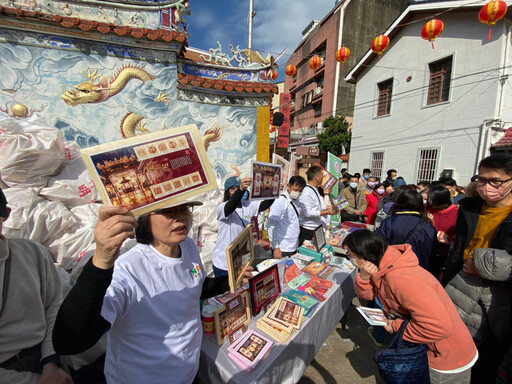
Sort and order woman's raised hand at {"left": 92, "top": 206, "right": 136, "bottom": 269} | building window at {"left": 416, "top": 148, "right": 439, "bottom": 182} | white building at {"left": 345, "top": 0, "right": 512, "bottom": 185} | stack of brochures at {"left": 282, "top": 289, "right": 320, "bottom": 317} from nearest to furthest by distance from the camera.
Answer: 1. woman's raised hand at {"left": 92, "top": 206, "right": 136, "bottom": 269}
2. stack of brochures at {"left": 282, "top": 289, "right": 320, "bottom": 317}
3. white building at {"left": 345, "top": 0, "right": 512, "bottom": 185}
4. building window at {"left": 416, "top": 148, "right": 439, "bottom": 182}

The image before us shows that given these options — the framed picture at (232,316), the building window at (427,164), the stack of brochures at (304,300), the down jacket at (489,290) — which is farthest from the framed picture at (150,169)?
the building window at (427,164)

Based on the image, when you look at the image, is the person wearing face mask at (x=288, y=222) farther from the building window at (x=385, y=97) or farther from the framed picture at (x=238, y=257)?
the building window at (x=385, y=97)

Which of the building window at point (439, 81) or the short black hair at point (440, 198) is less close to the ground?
the building window at point (439, 81)

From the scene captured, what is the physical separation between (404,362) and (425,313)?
1.36 feet

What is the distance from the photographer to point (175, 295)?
138 cm

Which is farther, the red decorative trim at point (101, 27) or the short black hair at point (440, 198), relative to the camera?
the red decorative trim at point (101, 27)

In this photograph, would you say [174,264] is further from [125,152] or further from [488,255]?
[488,255]

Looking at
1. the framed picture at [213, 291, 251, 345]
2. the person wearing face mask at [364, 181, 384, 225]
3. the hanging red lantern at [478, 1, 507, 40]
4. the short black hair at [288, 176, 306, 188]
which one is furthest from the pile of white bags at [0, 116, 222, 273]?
the hanging red lantern at [478, 1, 507, 40]

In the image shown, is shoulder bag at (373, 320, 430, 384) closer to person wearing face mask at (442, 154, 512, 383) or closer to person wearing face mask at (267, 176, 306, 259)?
person wearing face mask at (442, 154, 512, 383)

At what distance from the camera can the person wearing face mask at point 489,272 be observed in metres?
1.92

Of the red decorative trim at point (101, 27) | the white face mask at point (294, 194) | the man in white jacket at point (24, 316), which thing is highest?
the red decorative trim at point (101, 27)

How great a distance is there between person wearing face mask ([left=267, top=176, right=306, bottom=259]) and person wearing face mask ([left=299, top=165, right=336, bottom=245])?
27 centimetres

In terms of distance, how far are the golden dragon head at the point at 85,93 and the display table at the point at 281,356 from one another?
5.47m

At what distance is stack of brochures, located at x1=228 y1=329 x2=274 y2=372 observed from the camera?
1.67 metres
